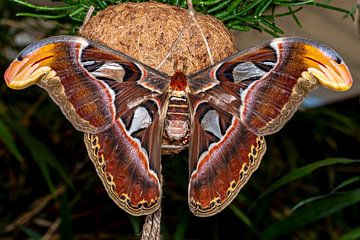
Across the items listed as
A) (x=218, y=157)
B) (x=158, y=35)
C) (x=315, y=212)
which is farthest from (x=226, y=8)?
(x=315, y=212)

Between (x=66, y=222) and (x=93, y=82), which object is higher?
(x=93, y=82)

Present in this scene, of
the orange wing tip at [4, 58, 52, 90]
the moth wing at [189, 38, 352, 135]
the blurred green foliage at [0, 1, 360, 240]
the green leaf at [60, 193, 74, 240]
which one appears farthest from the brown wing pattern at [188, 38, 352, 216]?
the blurred green foliage at [0, 1, 360, 240]

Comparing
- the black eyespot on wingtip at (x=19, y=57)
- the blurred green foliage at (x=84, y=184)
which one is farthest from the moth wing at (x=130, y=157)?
the blurred green foliage at (x=84, y=184)

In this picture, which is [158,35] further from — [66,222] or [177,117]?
[66,222]

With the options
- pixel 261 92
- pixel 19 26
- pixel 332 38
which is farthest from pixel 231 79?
pixel 19 26

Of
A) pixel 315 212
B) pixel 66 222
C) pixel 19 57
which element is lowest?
pixel 66 222

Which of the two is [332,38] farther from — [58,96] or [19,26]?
[58,96]

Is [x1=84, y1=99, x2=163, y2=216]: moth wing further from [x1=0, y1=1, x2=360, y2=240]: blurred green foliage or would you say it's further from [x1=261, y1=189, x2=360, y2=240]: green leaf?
[x1=0, y1=1, x2=360, y2=240]: blurred green foliage
